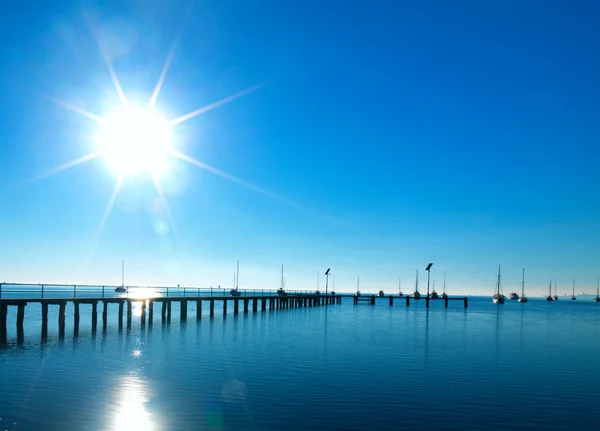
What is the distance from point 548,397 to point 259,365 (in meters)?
15.7

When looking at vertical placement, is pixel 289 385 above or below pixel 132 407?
below

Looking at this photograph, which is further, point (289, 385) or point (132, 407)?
point (289, 385)

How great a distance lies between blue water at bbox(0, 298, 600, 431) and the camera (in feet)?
62.8

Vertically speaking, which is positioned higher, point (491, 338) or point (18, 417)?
point (18, 417)

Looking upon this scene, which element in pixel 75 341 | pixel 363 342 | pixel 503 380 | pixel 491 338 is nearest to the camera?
pixel 503 380

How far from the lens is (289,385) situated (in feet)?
83.4

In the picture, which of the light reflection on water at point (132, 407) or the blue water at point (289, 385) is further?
the blue water at point (289, 385)

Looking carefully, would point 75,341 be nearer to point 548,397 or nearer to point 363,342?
point 363,342

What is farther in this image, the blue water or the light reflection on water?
the blue water

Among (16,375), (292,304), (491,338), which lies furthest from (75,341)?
(292,304)

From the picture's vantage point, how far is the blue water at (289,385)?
62.8ft

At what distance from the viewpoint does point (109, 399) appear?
21.6m

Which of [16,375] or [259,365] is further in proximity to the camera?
[259,365]

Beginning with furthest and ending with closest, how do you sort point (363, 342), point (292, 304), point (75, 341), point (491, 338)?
point (292, 304) < point (491, 338) < point (363, 342) < point (75, 341)
